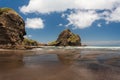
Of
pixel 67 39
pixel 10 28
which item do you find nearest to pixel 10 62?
pixel 10 28

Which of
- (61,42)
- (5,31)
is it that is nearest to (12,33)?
(5,31)

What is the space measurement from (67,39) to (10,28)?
2766 inches

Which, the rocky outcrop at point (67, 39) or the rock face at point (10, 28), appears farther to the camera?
the rocky outcrop at point (67, 39)

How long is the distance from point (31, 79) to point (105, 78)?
444cm

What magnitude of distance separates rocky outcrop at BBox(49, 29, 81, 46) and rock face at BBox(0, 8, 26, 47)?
6267cm

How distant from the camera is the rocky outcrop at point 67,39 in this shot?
12962 centimetres

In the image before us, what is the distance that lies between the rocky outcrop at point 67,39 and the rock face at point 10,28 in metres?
62.7

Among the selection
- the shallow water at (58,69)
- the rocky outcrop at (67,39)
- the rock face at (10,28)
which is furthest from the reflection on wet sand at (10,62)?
the rocky outcrop at (67,39)

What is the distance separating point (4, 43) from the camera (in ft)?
197

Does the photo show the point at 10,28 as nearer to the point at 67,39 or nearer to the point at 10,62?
the point at 10,62

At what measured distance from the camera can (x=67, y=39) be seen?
130 m

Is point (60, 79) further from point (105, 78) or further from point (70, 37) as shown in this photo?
point (70, 37)

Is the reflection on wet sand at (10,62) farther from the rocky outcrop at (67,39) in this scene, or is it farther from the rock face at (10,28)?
the rocky outcrop at (67,39)

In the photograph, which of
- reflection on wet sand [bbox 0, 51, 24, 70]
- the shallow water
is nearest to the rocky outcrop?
reflection on wet sand [bbox 0, 51, 24, 70]
